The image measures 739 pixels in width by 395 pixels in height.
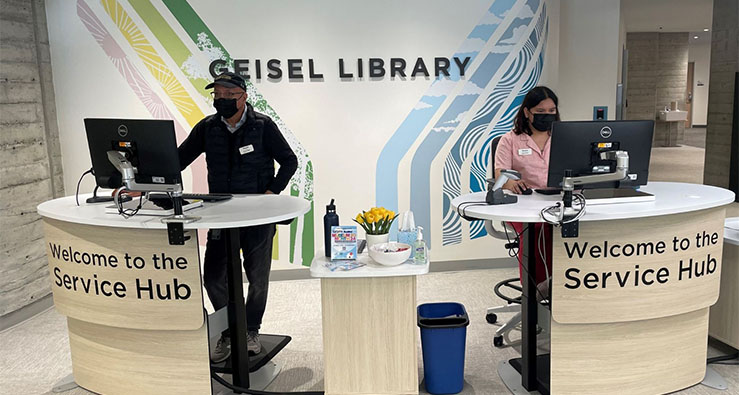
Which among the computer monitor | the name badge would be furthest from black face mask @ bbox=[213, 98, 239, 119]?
the computer monitor

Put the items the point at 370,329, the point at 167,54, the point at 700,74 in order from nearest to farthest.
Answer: the point at 370,329, the point at 167,54, the point at 700,74

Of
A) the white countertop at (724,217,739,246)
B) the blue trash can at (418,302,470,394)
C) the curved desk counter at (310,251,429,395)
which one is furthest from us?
the white countertop at (724,217,739,246)

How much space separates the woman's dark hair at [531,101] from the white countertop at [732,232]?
47.8 inches

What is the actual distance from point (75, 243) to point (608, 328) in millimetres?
2647

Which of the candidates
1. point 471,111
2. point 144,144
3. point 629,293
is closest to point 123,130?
point 144,144

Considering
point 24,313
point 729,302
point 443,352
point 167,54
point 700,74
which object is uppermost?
point 700,74

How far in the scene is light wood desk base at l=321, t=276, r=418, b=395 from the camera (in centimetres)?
267

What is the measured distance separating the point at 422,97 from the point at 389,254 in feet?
8.52

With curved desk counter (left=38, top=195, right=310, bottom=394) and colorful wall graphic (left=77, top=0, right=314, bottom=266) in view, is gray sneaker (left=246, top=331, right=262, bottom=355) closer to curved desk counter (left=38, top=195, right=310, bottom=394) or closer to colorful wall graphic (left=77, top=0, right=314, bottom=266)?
curved desk counter (left=38, top=195, right=310, bottom=394)

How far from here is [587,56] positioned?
515cm

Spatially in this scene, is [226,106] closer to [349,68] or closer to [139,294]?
[139,294]

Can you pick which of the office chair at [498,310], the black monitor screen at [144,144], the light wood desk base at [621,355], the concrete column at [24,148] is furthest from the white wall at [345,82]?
the light wood desk base at [621,355]

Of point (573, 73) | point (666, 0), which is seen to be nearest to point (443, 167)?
point (573, 73)

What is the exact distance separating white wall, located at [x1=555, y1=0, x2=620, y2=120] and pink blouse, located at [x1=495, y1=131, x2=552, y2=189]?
73.6 inches
